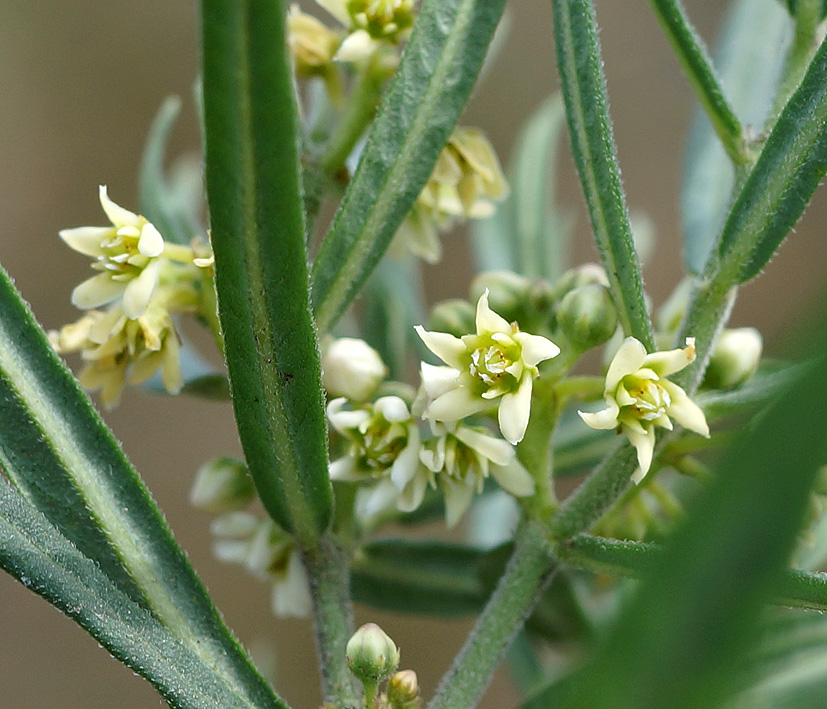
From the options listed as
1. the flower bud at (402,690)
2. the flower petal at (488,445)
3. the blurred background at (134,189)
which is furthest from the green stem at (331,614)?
the blurred background at (134,189)

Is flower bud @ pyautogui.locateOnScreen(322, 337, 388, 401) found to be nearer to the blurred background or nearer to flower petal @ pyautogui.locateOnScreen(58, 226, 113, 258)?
flower petal @ pyautogui.locateOnScreen(58, 226, 113, 258)

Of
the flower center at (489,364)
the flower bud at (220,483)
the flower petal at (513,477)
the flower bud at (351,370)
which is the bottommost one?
the flower bud at (220,483)

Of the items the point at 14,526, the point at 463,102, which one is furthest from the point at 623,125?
the point at 14,526

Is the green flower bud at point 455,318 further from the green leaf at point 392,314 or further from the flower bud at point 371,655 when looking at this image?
A: the flower bud at point 371,655

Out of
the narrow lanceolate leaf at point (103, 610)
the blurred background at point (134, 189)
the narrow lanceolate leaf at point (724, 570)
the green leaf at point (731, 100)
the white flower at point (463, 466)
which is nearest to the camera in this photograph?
the narrow lanceolate leaf at point (724, 570)

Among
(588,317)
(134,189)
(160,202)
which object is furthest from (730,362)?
(134,189)

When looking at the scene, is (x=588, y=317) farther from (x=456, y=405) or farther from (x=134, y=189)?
(x=134, y=189)

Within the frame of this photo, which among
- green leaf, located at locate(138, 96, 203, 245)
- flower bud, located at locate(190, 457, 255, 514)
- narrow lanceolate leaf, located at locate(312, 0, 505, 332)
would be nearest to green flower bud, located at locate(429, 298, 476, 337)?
narrow lanceolate leaf, located at locate(312, 0, 505, 332)

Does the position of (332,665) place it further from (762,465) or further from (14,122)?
(14,122)
